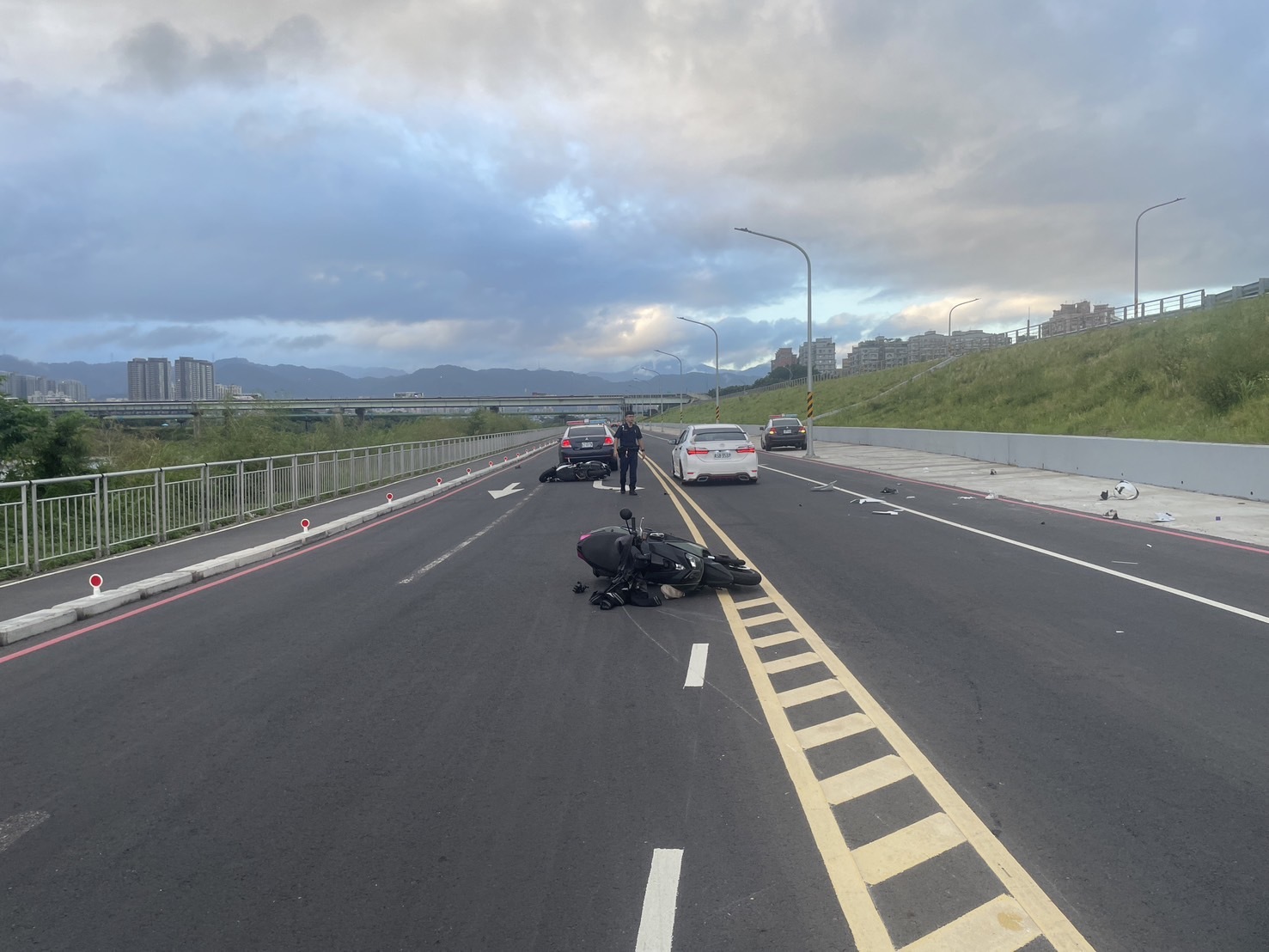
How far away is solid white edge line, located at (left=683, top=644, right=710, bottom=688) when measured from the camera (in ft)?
21.3

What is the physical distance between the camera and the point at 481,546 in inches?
548

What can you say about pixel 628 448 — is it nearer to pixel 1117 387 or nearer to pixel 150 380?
pixel 1117 387

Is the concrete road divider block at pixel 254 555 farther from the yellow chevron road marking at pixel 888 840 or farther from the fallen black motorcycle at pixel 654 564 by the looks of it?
the yellow chevron road marking at pixel 888 840

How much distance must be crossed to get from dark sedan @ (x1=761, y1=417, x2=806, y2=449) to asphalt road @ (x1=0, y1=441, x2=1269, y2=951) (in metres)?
36.8

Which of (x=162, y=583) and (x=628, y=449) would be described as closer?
(x=162, y=583)

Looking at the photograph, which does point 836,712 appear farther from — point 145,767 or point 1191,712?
point 145,767

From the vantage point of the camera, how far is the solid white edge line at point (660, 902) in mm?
3287

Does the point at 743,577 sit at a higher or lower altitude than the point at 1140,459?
lower

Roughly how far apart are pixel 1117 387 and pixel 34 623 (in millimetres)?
38142

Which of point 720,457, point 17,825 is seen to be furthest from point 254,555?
point 720,457

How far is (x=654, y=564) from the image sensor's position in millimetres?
9430

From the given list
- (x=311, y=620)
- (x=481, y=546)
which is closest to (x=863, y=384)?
(x=481, y=546)

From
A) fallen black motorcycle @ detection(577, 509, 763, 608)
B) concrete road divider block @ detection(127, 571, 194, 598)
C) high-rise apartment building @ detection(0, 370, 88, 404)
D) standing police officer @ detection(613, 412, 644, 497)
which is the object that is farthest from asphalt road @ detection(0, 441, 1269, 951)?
high-rise apartment building @ detection(0, 370, 88, 404)

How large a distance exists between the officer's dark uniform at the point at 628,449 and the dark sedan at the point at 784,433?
26.4 metres
